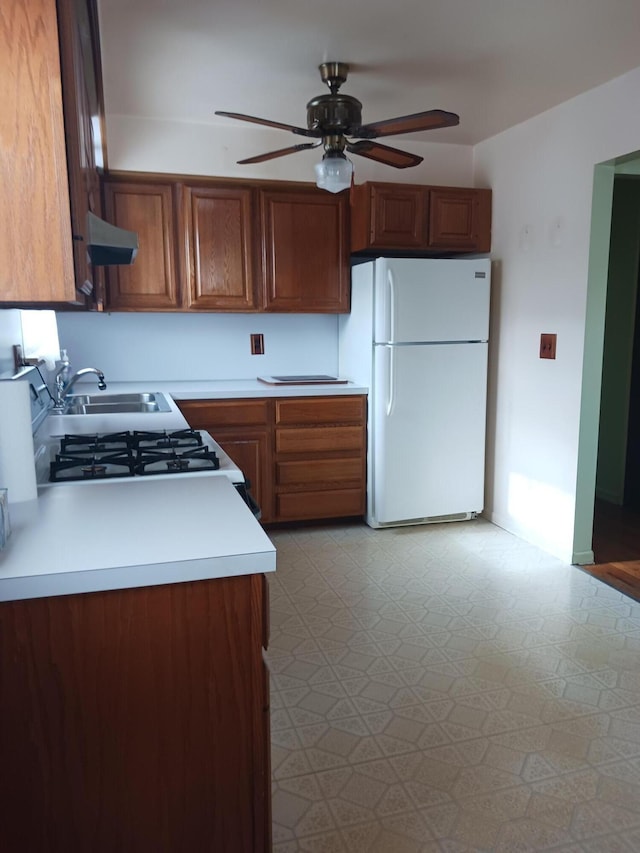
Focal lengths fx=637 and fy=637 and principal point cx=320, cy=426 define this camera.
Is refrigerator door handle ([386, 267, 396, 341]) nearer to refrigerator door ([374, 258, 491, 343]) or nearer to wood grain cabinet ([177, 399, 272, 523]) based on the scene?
refrigerator door ([374, 258, 491, 343])

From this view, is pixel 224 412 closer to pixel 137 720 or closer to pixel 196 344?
pixel 196 344

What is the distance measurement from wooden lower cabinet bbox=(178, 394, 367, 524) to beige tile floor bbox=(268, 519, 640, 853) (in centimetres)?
52

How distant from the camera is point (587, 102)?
3.01 metres

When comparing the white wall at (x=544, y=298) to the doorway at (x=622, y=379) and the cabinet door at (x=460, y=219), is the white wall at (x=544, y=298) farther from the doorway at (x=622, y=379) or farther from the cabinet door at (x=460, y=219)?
the doorway at (x=622, y=379)

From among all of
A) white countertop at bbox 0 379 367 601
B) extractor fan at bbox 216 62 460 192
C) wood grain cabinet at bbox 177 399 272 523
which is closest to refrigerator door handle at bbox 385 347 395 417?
wood grain cabinet at bbox 177 399 272 523

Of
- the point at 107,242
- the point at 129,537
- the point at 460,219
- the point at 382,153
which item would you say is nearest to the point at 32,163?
the point at 107,242

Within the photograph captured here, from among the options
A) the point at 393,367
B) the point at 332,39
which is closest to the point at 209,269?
the point at 393,367

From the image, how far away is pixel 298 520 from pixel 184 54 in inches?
97.2

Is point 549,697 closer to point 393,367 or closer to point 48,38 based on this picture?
point 393,367

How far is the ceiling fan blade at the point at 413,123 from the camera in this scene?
2.30 m

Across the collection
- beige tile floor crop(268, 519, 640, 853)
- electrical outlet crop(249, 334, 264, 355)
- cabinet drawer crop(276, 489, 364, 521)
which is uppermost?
electrical outlet crop(249, 334, 264, 355)

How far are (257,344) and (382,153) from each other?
62.9 inches

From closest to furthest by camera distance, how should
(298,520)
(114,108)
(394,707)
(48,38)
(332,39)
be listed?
1. (48,38)
2. (394,707)
3. (332,39)
4. (114,108)
5. (298,520)

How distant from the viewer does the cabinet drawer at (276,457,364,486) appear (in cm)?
371
